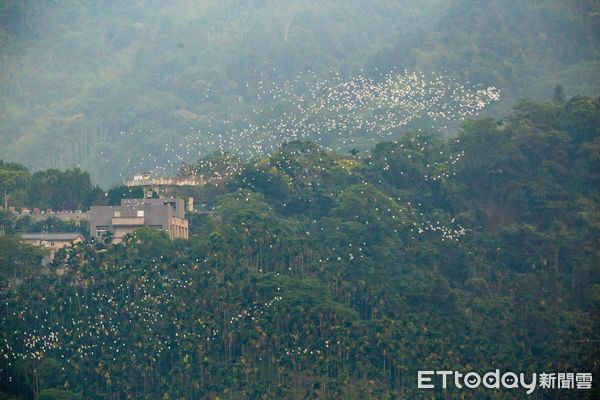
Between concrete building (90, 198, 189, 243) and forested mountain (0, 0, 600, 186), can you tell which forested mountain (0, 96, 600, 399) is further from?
forested mountain (0, 0, 600, 186)

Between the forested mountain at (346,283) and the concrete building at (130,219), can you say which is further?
the concrete building at (130,219)

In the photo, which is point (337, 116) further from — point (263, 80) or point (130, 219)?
point (130, 219)

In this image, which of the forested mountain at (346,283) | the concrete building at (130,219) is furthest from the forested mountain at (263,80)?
the concrete building at (130,219)

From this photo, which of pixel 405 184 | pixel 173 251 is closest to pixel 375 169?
pixel 405 184

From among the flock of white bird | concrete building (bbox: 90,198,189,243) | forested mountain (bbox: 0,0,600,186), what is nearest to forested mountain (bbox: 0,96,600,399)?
concrete building (bbox: 90,198,189,243)

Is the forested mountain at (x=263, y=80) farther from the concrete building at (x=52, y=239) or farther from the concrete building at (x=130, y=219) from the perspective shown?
the concrete building at (x=130, y=219)

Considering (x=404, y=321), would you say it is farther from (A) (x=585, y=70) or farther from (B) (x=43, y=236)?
(A) (x=585, y=70)
